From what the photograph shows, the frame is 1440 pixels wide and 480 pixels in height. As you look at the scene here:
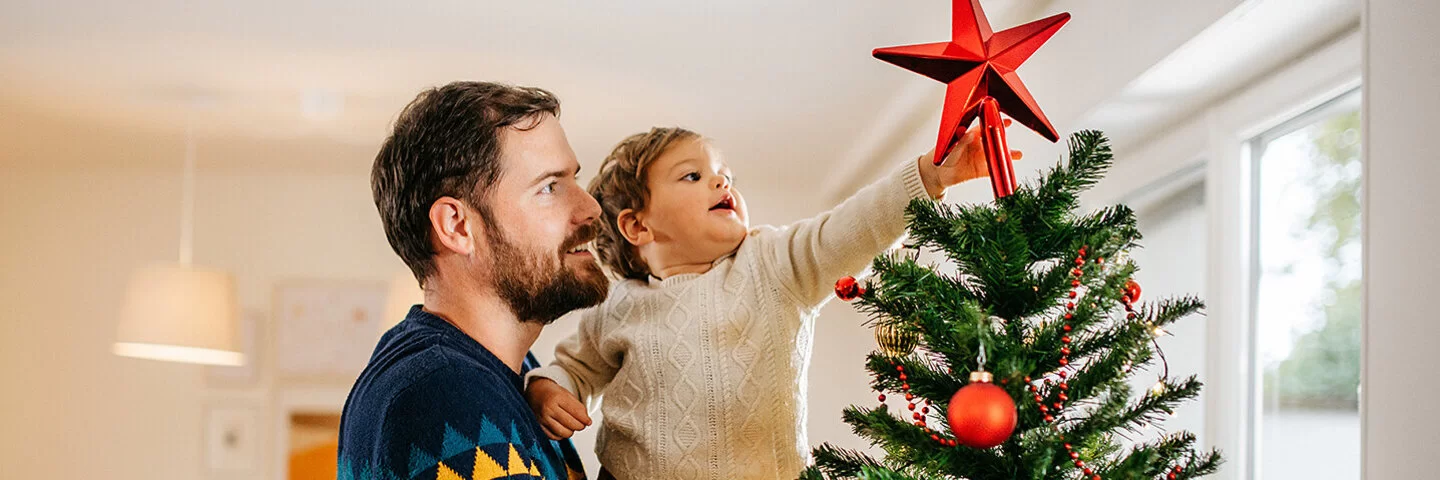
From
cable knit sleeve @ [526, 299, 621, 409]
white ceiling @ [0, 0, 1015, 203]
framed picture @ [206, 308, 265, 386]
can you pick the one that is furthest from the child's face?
framed picture @ [206, 308, 265, 386]

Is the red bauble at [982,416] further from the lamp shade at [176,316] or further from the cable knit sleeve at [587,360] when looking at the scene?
the lamp shade at [176,316]

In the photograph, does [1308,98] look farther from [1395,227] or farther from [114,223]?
[114,223]

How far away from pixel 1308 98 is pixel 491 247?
1.23 metres

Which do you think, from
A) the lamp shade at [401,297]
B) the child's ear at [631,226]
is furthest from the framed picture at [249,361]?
the child's ear at [631,226]

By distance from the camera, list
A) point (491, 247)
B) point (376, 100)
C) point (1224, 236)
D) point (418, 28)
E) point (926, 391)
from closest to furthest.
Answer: point (926, 391), point (491, 247), point (1224, 236), point (418, 28), point (376, 100)

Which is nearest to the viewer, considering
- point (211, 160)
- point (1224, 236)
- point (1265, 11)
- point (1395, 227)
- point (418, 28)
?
point (1395, 227)

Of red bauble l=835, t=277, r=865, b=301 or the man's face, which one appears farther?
the man's face

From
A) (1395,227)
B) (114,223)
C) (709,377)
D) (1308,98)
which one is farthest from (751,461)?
(114,223)

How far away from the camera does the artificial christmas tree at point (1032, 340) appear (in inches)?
31.9

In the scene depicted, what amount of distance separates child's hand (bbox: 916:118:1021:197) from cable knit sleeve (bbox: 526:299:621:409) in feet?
1.76

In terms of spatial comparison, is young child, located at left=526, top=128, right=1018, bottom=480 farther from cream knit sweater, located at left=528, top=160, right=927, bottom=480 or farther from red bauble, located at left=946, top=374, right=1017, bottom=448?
red bauble, located at left=946, top=374, right=1017, bottom=448

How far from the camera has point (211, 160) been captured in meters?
4.82

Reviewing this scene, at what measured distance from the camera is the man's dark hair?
128 centimetres

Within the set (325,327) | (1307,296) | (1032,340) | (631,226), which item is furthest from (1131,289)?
(325,327)
